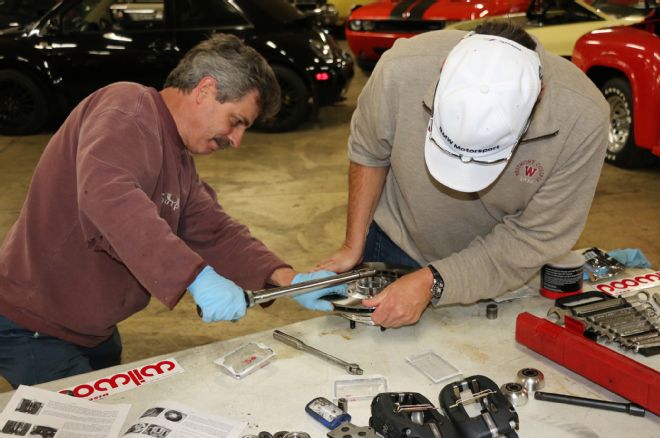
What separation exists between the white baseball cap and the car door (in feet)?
16.1

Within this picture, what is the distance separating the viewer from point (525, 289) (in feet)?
7.92

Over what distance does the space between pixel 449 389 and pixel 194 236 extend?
964 millimetres

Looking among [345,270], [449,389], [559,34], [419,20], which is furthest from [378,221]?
[419,20]

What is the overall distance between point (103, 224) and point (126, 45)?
16.3ft

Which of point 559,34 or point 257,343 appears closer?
Answer: point 257,343

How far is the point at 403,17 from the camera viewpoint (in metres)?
7.61

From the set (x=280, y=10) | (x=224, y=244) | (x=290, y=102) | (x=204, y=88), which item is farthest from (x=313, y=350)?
(x=280, y=10)

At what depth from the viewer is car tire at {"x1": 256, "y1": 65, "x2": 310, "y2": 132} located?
21.8 ft

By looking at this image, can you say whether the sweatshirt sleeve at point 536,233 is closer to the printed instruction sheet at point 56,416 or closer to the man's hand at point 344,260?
the man's hand at point 344,260

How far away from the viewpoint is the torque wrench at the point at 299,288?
1.97 m

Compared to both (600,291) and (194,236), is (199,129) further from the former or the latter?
(600,291)

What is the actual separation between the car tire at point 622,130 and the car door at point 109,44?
337cm

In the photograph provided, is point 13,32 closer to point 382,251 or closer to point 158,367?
point 382,251

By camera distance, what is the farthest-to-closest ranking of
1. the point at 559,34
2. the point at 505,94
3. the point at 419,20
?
the point at 419,20 < the point at 559,34 < the point at 505,94
